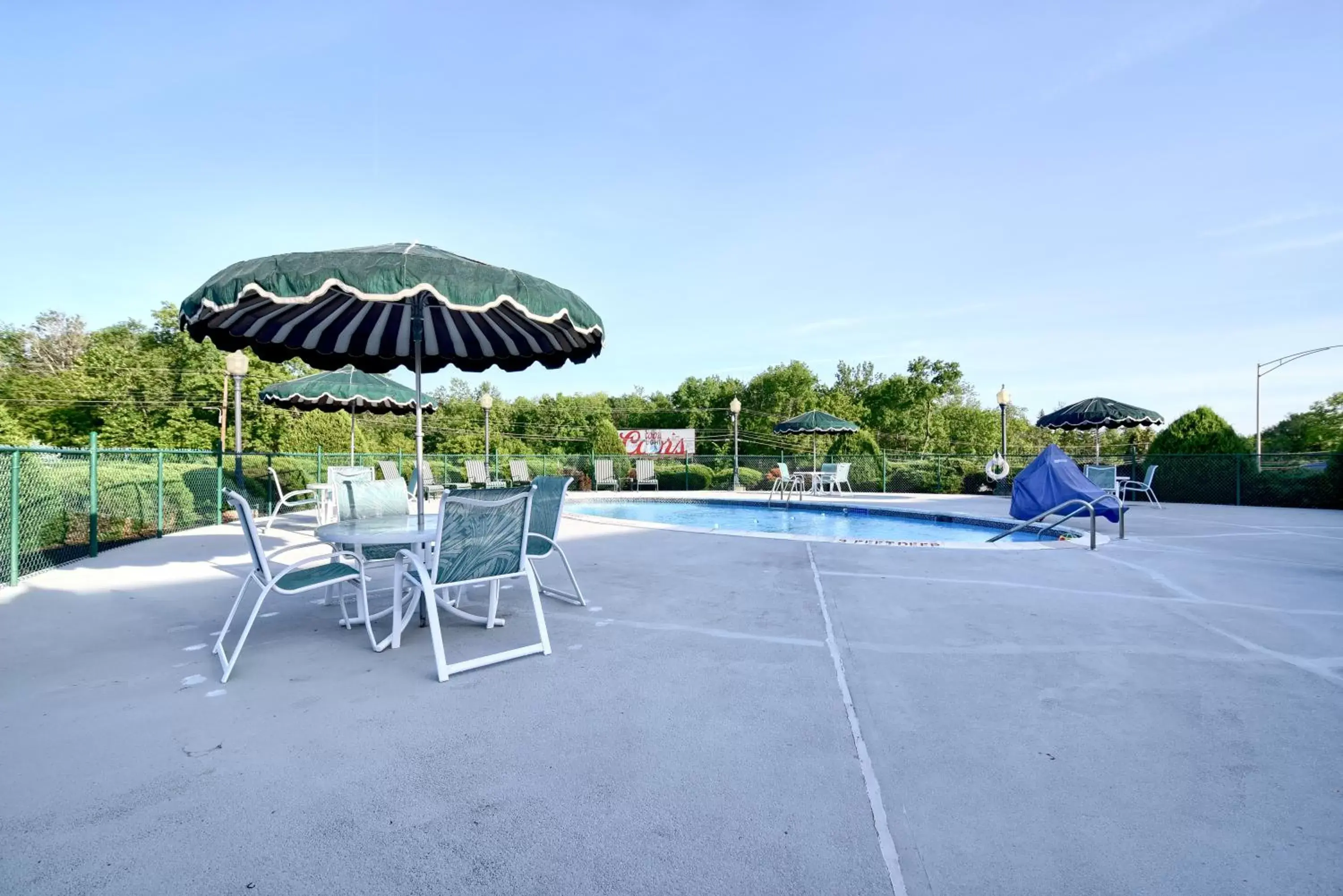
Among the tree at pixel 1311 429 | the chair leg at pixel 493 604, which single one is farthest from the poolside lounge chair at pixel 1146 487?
the tree at pixel 1311 429

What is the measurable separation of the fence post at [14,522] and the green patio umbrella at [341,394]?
108 inches

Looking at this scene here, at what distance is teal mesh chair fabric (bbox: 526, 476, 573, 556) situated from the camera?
3961 mm

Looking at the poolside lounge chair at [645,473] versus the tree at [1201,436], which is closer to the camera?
the tree at [1201,436]

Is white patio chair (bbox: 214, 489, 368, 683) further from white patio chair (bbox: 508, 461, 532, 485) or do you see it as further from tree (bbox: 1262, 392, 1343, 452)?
tree (bbox: 1262, 392, 1343, 452)

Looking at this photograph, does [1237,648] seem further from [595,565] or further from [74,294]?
[74,294]

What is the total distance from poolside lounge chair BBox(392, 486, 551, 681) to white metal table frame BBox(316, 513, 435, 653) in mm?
36

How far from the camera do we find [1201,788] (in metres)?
1.86

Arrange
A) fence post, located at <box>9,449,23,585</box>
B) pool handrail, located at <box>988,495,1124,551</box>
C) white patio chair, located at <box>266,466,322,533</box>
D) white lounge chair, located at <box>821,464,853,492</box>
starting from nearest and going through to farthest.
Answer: fence post, located at <box>9,449,23,585</box> → pool handrail, located at <box>988,495,1124,551</box> → white patio chair, located at <box>266,466,322,533</box> → white lounge chair, located at <box>821,464,853,492</box>

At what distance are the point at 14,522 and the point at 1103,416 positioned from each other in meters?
15.9

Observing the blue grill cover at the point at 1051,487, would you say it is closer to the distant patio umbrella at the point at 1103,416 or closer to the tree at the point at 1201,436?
the distant patio umbrella at the point at 1103,416

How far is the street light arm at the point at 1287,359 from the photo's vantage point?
1683 cm

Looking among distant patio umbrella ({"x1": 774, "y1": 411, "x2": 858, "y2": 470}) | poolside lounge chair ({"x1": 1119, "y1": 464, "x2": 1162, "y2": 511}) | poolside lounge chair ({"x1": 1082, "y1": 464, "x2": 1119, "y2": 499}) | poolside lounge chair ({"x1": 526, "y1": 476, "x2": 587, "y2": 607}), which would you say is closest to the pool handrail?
poolside lounge chair ({"x1": 1082, "y1": 464, "x2": 1119, "y2": 499})

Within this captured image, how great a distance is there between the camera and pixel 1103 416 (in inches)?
492

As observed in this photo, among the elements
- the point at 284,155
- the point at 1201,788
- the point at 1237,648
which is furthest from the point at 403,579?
the point at 284,155
